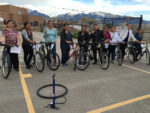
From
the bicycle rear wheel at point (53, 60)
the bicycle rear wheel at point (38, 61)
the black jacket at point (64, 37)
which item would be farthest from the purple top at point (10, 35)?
the black jacket at point (64, 37)

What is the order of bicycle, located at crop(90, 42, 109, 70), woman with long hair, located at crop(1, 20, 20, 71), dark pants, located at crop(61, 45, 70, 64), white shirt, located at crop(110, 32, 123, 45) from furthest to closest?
white shirt, located at crop(110, 32, 123, 45) → dark pants, located at crop(61, 45, 70, 64) → bicycle, located at crop(90, 42, 109, 70) → woman with long hair, located at crop(1, 20, 20, 71)

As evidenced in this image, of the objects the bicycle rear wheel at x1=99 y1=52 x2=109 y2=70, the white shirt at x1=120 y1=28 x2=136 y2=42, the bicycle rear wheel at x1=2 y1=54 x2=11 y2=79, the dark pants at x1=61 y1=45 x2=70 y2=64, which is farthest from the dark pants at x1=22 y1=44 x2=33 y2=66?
the white shirt at x1=120 y1=28 x2=136 y2=42

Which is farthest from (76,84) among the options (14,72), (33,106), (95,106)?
(14,72)

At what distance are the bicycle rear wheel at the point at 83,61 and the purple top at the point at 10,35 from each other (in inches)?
99.0

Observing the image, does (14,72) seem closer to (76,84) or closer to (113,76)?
(76,84)

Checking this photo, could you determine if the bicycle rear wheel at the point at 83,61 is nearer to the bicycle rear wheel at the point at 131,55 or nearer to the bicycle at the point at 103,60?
the bicycle at the point at 103,60

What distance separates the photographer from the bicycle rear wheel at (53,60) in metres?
5.60

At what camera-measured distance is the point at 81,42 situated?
6.36 meters

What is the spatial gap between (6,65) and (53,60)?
1697mm

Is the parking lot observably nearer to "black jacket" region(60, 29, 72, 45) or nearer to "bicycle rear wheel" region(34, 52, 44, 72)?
"bicycle rear wheel" region(34, 52, 44, 72)

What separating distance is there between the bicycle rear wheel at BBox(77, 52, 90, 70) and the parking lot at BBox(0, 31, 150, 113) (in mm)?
246

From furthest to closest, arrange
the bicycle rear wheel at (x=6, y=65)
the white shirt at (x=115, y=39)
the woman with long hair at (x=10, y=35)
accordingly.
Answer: the white shirt at (x=115, y=39) → the woman with long hair at (x=10, y=35) → the bicycle rear wheel at (x=6, y=65)

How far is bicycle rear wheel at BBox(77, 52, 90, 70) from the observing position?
5.81 meters

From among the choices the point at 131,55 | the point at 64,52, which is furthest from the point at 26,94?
the point at 131,55
